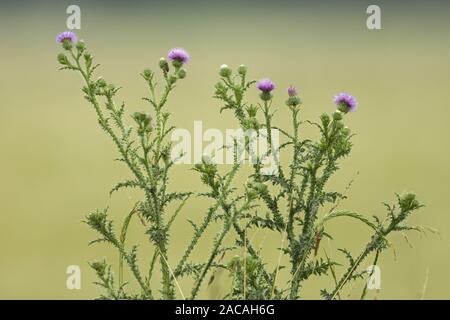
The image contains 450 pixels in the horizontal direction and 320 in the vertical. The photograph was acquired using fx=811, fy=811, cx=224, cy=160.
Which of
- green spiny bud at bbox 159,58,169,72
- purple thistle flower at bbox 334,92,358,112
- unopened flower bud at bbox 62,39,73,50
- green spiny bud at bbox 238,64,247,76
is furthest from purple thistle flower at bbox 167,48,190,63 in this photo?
purple thistle flower at bbox 334,92,358,112

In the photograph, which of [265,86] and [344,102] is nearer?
[344,102]

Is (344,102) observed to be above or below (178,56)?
below

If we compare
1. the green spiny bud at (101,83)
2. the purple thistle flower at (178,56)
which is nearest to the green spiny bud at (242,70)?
the purple thistle flower at (178,56)

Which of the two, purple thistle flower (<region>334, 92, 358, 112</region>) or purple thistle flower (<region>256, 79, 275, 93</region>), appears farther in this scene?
purple thistle flower (<region>256, 79, 275, 93</region>)

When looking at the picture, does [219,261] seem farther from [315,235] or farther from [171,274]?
[315,235]

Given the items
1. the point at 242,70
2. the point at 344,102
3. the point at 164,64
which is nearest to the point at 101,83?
the point at 164,64

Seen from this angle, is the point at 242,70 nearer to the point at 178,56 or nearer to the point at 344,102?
the point at 178,56

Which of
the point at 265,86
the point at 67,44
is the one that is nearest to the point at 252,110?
the point at 265,86

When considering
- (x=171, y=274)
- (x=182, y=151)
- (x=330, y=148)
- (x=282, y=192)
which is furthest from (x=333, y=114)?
(x=171, y=274)

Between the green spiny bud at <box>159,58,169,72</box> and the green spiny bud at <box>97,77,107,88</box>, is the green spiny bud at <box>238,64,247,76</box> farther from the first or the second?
the green spiny bud at <box>97,77,107,88</box>

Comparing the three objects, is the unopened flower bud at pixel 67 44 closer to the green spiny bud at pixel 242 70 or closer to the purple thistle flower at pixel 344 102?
the green spiny bud at pixel 242 70

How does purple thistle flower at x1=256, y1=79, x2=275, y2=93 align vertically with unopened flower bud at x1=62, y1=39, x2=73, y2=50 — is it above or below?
below

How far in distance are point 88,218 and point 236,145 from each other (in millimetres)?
478

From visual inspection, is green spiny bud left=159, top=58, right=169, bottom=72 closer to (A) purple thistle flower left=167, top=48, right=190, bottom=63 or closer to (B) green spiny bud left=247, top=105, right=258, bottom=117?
(A) purple thistle flower left=167, top=48, right=190, bottom=63
